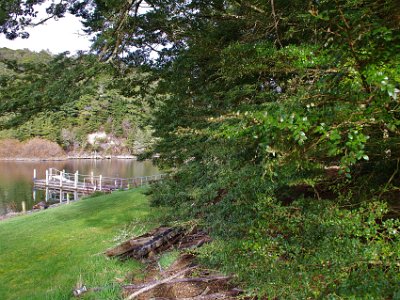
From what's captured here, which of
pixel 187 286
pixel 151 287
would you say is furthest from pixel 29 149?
pixel 187 286

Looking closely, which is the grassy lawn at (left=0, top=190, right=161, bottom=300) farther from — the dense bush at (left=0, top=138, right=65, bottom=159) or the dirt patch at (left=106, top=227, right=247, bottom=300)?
the dense bush at (left=0, top=138, right=65, bottom=159)

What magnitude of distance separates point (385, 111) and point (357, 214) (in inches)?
31.0

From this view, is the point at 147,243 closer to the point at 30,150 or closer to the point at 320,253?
the point at 320,253

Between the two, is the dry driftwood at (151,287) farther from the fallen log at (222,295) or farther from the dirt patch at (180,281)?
the fallen log at (222,295)

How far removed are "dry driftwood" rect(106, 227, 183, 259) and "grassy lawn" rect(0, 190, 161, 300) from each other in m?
0.20

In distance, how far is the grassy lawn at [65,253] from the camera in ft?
17.0

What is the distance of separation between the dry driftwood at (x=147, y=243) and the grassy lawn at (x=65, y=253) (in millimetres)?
204

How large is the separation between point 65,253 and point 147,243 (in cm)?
300

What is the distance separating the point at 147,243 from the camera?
18.7 feet

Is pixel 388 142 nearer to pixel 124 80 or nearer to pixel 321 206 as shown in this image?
pixel 321 206

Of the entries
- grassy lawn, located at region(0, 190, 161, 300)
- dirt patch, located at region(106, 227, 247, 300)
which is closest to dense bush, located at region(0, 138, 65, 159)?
grassy lawn, located at region(0, 190, 161, 300)

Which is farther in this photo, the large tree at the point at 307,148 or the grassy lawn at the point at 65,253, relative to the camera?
the grassy lawn at the point at 65,253

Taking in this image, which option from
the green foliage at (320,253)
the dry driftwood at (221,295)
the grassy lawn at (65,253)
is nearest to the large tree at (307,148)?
the green foliage at (320,253)

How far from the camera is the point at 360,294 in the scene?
1.97 meters
